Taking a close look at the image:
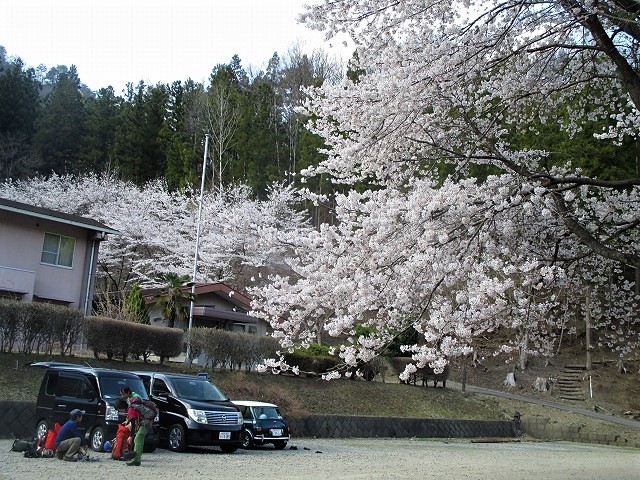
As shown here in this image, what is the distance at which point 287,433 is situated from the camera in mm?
14461

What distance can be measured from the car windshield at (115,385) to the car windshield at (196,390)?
0.98 metres

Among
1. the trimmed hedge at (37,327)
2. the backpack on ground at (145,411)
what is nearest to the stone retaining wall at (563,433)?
the trimmed hedge at (37,327)

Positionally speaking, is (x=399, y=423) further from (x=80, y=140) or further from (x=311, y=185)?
(x=80, y=140)

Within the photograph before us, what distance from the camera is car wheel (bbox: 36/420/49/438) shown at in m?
10.9

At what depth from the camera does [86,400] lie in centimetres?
1109

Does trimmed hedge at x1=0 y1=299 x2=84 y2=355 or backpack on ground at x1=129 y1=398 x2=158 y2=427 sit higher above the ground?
trimmed hedge at x1=0 y1=299 x2=84 y2=355

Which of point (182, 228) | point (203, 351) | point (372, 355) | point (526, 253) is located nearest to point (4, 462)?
point (372, 355)

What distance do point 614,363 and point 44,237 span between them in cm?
2802

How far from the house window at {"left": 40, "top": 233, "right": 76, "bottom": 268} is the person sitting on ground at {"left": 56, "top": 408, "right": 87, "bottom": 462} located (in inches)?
558

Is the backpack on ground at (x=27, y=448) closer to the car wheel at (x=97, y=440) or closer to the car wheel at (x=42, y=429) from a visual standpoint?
the car wheel at (x=42, y=429)

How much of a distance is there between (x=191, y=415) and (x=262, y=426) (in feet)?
8.22

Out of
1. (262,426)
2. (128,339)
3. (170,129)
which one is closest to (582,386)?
(262,426)

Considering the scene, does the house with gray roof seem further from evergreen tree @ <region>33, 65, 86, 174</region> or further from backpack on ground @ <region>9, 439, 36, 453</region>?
evergreen tree @ <region>33, 65, 86, 174</region>

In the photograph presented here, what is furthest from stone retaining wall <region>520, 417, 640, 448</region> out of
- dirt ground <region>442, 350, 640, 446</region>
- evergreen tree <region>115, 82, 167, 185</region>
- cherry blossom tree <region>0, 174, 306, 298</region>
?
evergreen tree <region>115, 82, 167, 185</region>
